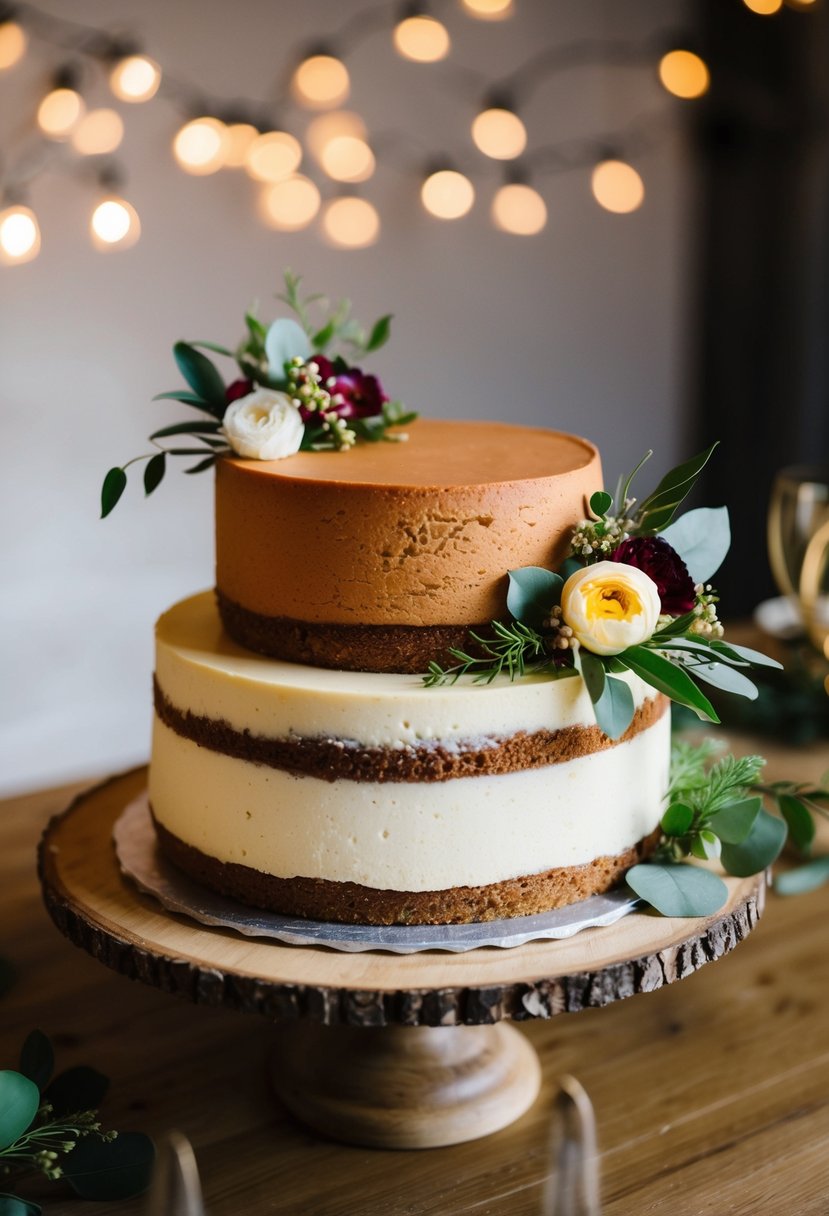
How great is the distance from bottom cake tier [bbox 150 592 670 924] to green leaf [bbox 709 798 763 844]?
0.34 ft

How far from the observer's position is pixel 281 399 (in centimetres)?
138

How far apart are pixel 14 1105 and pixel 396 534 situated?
641 mm

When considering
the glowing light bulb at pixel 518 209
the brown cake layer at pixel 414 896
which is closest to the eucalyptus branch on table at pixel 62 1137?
the brown cake layer at pixel 414 896

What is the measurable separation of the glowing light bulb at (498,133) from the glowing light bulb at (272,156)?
0.60 meters

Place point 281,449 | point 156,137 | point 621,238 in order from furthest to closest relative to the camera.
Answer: point 621,238 → point 156,137 → point 281,449

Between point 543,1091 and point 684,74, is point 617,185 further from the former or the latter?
point 543,1091

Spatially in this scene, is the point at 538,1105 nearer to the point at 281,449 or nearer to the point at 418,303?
the point at 281,449

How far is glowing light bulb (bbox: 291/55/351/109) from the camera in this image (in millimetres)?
3514

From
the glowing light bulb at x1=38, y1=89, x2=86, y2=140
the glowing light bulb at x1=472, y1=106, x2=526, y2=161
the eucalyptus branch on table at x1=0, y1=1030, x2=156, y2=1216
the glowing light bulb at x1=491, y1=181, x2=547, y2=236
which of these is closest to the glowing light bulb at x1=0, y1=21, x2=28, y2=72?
the glowing light bulb at x1=38, y1=89, x2=86, y2=140

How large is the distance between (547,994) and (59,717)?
272 cm

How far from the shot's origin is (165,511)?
11.8 feet

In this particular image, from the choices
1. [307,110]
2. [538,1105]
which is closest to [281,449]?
[538,1105]

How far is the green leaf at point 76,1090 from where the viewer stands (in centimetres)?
131

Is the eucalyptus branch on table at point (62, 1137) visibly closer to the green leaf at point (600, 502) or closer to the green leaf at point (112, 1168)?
the green leaf at point (112, 1168)
